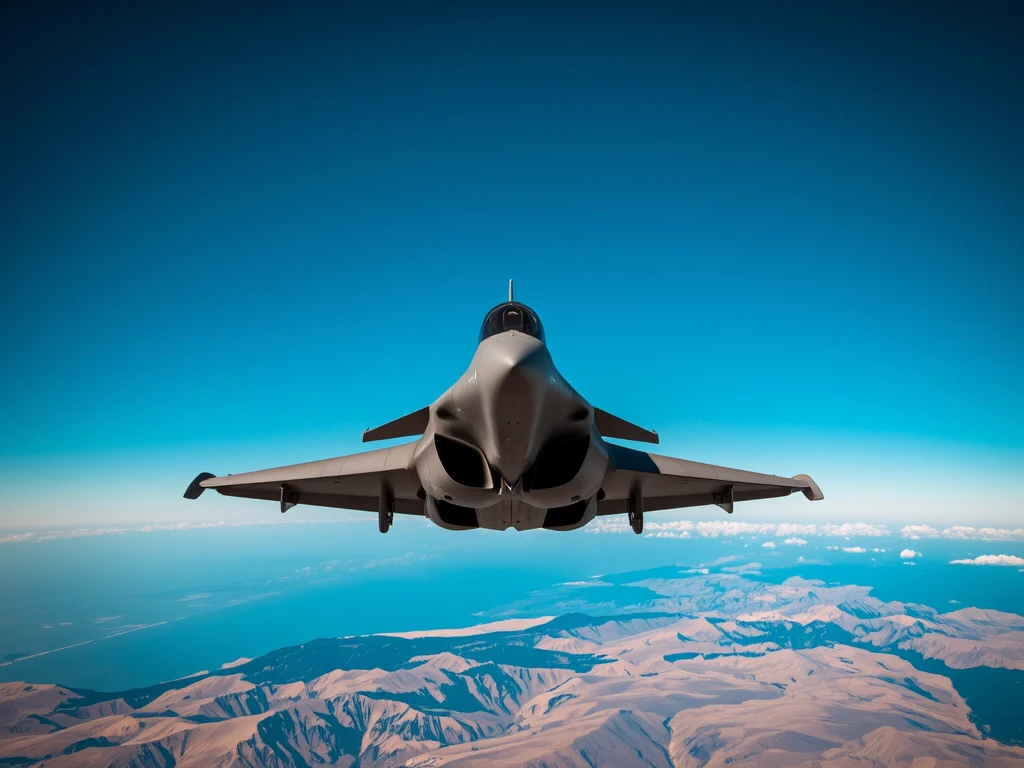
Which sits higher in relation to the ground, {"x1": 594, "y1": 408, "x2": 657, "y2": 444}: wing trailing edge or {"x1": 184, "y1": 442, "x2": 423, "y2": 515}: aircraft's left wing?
{"x1": 594, "y1": 408, "x2": 657, "y2": 444}: wing trailing edge

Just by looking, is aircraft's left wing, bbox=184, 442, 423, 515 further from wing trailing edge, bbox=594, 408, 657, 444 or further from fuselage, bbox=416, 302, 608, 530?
wing trailing edge, bbox=594, 408, 657, 444

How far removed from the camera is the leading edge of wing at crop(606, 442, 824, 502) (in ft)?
27.5

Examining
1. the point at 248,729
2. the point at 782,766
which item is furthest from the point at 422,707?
the point at 782,766

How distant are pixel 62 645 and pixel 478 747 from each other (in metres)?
180

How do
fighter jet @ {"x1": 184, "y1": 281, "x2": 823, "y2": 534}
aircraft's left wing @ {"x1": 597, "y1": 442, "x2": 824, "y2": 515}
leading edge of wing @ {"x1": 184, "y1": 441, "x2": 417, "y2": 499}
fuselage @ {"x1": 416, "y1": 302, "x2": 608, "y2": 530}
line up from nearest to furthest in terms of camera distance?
fuselage @ {"x1": 416, "y1": 302, "x2": 608, "y2": 530} → fighter jet @ {"x1": 184, "y1": 281, "x2": 823, "y2": 534} → leading edge of wing @ {"x1": 184, "y1": 441, "x2": 417, "y2": 499} → aircraft's left wing @ {"x1": 597, "y1": 442, "x2": 824, "y2": 515}

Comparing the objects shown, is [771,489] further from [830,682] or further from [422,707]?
[830,682]

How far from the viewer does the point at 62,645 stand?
621ft

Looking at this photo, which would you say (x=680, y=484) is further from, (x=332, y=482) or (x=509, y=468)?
(x=332, y=482)

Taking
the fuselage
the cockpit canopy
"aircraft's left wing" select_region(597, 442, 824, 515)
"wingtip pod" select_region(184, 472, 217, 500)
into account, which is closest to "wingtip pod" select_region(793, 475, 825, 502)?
"aircraft's left wing" select_region(597, 442, 824, 515)

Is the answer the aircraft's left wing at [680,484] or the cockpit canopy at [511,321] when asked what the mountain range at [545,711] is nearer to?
the aircraft's left wing at [680,484]

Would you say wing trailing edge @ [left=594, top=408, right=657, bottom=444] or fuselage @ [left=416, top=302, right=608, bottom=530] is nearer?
fuselage @ [left=416, top=302, right=608, bottom=530]

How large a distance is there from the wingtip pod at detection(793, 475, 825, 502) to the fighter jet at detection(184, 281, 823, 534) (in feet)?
0.07

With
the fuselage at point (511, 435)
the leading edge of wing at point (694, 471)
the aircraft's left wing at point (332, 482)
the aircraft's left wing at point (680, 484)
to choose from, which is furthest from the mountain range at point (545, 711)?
the fuselage at point (511, 435)

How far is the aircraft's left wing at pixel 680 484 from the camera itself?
8570 millimetres
